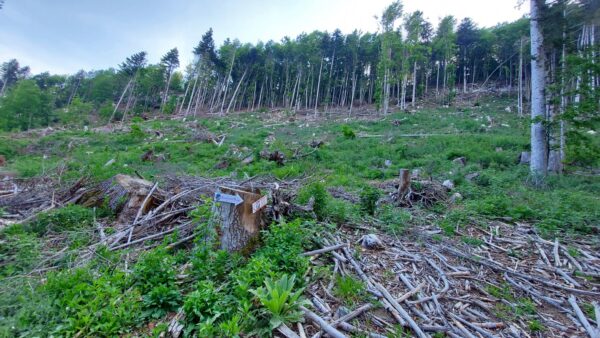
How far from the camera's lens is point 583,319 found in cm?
239

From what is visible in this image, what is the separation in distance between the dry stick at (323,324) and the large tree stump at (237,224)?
113 centimetres

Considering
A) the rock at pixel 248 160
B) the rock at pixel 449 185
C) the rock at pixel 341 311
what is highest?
the rock at pixel 248 160

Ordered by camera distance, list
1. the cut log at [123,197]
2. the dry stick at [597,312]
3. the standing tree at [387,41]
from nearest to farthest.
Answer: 1. the dry stick at [597,312]
2. the cut log at [123,197]
3. the standing tree at [387,41]

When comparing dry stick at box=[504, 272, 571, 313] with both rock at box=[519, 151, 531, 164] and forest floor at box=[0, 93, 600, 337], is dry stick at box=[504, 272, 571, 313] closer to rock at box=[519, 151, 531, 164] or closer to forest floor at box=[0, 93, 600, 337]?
forest floor at box=[0, 93, 600, 337]

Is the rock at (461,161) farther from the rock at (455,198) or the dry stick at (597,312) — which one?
the dry stick at (597,312)

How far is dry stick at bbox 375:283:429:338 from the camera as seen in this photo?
2.13m

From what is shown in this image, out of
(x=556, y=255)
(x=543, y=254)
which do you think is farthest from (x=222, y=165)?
(x=556, y=255)

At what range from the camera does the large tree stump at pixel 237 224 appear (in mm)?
3021

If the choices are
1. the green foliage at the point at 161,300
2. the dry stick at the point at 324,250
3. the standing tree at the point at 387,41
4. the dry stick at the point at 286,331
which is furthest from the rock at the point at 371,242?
the standing tree at the point at 387,41

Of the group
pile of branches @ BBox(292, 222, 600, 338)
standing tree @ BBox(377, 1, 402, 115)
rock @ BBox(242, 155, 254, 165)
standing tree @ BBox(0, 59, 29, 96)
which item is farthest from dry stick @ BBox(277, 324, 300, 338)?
standing tree @ BBox(0, 59, 29, 96)

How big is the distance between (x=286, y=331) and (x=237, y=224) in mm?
1332

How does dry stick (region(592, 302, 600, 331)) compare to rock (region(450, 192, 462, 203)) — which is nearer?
dry stick (region(592, 302, 600, 331))

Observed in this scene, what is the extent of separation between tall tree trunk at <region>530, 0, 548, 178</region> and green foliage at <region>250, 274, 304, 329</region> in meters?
8.96

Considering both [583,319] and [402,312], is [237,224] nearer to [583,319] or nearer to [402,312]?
[402,312]
